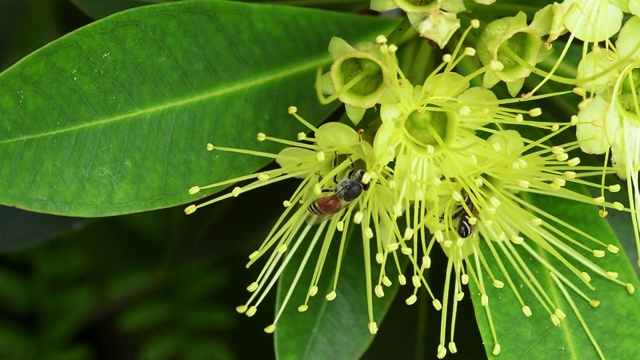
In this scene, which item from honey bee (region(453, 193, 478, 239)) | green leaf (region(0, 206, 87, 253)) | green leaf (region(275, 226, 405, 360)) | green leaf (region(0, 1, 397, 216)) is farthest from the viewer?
green leaf (region(0, 206, 87, 253))

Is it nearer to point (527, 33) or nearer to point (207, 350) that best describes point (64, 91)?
point (527, 33)

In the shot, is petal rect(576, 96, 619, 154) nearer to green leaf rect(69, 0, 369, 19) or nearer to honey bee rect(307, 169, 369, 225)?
honey bee rect(307, 169, 369, 225)

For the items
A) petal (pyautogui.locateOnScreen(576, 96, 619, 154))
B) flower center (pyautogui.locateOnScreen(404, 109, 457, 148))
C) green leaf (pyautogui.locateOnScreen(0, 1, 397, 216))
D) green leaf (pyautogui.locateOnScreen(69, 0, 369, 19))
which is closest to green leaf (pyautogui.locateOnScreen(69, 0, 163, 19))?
green leaf (pyautogui.locateOnScreen(69, 0, 369, 19))

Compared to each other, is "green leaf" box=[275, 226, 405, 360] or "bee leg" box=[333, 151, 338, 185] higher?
"bee leg" box=[333, 151, 338, 185]

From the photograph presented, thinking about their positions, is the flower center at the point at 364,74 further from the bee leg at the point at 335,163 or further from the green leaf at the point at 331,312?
the green leaf at the point at 331,312

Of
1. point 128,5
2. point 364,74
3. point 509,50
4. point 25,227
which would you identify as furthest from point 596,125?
point 25,227

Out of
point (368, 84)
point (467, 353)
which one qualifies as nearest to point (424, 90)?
point (368, 84)

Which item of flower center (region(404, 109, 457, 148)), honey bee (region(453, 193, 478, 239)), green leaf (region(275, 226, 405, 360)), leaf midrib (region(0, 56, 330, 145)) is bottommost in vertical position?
green leaf (region(275, 226, 405, 360))

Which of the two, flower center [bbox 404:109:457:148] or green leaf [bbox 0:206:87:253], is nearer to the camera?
flower center [bbox 404:109:457:148]
